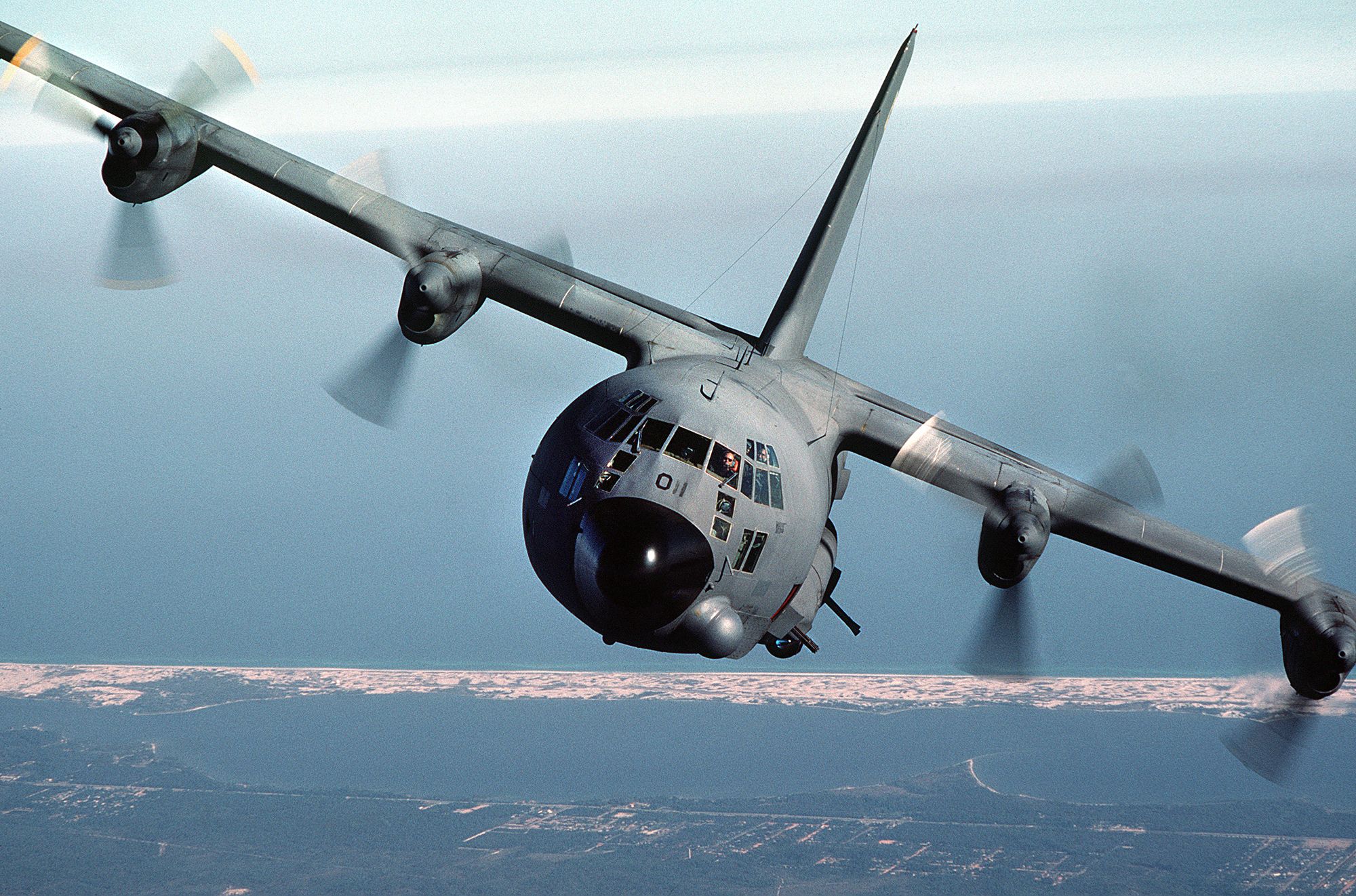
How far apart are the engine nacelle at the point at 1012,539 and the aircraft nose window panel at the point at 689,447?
7.64 meters

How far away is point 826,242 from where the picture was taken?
95.8 ft

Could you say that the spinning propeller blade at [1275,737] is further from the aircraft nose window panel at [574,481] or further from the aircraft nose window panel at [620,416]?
the aircraft nose window panel at [574,481]

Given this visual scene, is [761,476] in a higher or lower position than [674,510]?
higher

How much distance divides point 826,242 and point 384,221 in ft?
37.5

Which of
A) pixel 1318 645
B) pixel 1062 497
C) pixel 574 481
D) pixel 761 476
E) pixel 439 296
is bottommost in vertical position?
pixel 1318 645

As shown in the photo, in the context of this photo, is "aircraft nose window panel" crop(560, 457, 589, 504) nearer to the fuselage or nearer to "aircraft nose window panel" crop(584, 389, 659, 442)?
the fuselage

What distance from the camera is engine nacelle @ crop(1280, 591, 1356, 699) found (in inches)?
927

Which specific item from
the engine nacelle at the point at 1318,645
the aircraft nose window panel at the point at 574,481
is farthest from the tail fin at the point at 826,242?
the engine nacelle at the point at 1318,645

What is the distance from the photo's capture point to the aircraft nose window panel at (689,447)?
17391 mm

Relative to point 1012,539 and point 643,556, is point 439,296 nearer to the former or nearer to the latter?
point 643,556

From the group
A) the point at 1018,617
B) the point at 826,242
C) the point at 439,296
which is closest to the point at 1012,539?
the point at 1018,617

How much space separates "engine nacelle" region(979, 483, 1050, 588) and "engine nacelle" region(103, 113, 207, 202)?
2111 cm

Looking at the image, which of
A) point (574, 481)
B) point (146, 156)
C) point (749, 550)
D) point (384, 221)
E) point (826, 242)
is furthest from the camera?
point (826, 242)

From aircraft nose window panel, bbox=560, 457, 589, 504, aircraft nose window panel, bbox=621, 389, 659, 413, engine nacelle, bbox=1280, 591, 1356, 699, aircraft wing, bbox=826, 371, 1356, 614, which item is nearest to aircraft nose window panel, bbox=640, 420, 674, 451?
aircraft nose window panel, bbox=621, 389, 659, 413
